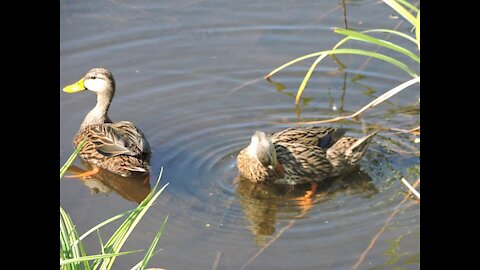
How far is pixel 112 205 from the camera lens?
6.13 m

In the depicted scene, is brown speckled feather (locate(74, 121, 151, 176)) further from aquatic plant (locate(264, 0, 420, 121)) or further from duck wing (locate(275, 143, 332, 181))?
aquatic plant (locate(264, 0, 420, 121))

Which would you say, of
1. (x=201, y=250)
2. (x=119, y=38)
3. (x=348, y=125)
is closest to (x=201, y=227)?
(x=201, y=250)

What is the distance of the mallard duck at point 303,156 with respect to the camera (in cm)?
639

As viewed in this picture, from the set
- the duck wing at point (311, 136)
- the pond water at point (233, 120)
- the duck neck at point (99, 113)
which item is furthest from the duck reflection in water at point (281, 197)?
the duck neck at point (99, 113)

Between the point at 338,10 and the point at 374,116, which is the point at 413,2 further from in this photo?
the point at 374,116

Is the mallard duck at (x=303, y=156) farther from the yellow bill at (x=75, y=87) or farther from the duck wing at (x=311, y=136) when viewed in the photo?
the yellow bill at (x=75, y=87)

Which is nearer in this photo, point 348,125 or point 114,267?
point 114,267

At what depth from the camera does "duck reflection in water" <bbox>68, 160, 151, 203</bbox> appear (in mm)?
6441

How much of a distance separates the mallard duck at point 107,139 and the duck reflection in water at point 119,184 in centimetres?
5

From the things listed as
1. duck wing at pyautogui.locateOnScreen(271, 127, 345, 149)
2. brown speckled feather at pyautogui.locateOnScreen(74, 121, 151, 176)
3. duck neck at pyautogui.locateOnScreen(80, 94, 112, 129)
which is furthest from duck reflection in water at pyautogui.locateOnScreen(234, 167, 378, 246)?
duck neck at pyautogui.locateOnScreen(80, 94, 112, 129)

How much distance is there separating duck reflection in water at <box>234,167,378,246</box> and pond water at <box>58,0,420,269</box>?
0.02m

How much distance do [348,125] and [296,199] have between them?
1269mm

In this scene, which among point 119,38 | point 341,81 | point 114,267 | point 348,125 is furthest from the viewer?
point 119,38

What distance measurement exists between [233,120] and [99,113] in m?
1.25
